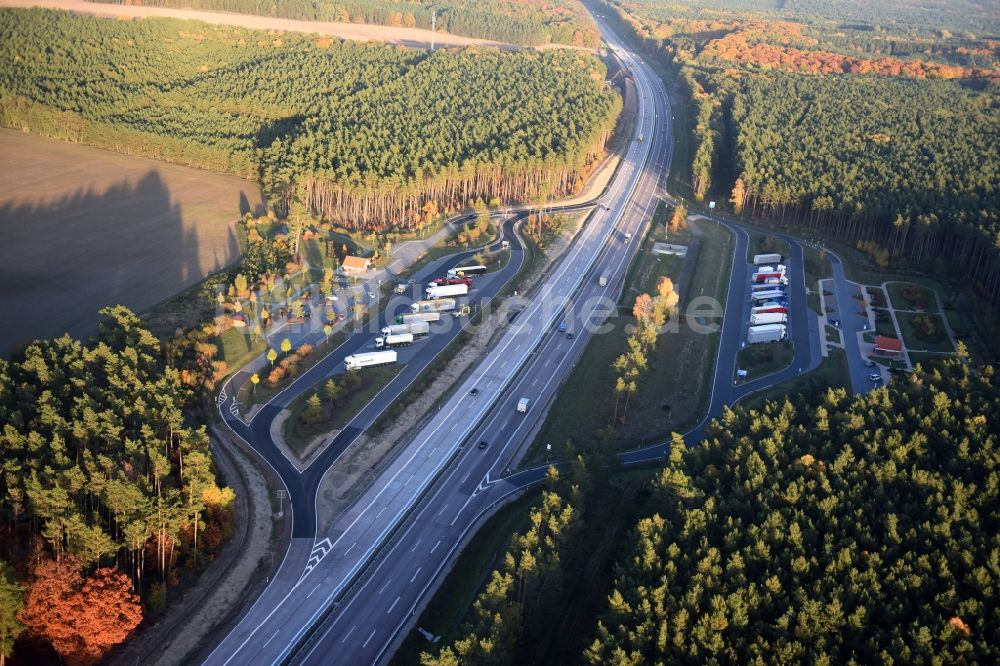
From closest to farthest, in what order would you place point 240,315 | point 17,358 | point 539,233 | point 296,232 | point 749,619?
point 749,619 → point 17,358 → point 240,315 → point 296,232 → point 539,233

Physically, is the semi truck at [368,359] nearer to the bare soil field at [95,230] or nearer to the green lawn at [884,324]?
the bare soil field at [95,230]

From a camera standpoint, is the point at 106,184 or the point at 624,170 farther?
the point at 624,170

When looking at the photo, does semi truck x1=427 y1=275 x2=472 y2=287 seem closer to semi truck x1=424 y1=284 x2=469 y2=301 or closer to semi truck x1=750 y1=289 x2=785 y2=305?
semi truck x1=424 y1=284 x2=469 y2=301

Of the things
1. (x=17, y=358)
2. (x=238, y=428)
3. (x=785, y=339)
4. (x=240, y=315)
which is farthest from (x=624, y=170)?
(x=17, y=358)

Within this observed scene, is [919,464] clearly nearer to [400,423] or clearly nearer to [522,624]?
[522,624]

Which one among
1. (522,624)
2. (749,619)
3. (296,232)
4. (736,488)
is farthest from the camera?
(296,232)

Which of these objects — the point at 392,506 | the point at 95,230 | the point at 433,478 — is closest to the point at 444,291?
the point at 433,478

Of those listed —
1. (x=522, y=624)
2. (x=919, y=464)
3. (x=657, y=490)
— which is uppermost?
(x=919, y=464)
